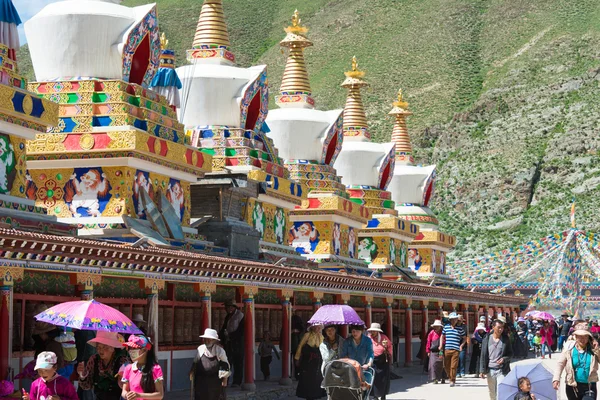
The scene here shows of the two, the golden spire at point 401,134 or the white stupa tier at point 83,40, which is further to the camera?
the golden spire at point 401,134

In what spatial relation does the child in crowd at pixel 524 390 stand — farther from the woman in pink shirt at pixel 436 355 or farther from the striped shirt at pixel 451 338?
the woman in pink shirt at pixel 436 355

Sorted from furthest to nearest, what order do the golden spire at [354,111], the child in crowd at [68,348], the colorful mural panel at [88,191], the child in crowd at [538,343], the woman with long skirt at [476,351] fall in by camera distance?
the golden spire at [354,111] → the child in crowd at [538,343] → the woman with long skirt at [476,351] → the colorful mural panel at [88,191] → the child in crowd at [68,348]

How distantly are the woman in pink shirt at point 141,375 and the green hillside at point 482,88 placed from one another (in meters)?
75.1

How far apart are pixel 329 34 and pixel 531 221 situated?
54.2 metres

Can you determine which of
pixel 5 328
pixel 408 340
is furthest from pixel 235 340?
pixel 408 340

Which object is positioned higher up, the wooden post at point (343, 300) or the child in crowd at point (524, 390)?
the wooden post at point (343, 300)

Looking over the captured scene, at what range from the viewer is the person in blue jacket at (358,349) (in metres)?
16.9

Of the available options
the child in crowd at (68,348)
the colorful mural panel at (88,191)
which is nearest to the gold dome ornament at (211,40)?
the colorful mural panel at (88,191)

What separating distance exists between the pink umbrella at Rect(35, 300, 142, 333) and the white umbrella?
444 cm

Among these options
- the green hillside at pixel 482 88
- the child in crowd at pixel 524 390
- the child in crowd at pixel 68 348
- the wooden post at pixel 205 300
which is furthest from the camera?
the green hillside at pixel 482 88

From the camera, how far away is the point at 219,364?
16.2 meters

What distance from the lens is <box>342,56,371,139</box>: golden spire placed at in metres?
43.0

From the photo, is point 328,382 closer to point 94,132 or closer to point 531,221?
point 94,132

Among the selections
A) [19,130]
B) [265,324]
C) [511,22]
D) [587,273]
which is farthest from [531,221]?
[19,130]
